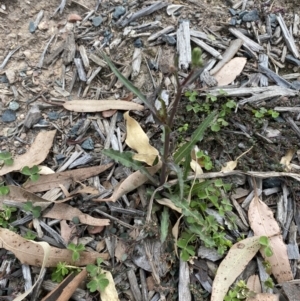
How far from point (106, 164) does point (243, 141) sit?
75cm

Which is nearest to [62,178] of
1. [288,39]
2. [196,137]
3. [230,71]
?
[196,137]

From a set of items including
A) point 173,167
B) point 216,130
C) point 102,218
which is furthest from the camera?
point 216,130

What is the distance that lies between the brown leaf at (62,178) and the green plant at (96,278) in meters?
0.45

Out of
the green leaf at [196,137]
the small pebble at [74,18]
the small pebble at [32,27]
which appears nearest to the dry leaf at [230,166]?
the green leaf at [196,137]

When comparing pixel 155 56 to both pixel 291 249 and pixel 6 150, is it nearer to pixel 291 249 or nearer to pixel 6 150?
pixel 6 150

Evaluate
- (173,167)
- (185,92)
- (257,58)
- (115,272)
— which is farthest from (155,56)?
(115,272)

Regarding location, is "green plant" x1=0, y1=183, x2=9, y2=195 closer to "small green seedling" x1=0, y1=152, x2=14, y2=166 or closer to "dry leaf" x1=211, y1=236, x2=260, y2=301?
"small green seedling" x1=0, y1=152, x2=14, y2=166

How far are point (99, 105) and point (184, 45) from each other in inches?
24.6

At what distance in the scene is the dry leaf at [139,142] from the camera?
2.25 m

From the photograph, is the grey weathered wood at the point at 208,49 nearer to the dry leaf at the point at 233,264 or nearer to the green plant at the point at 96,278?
the dry leaf at the point at 233,264

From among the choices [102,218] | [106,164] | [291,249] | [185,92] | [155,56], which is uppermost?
[155,56]

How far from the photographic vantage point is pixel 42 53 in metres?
2.67

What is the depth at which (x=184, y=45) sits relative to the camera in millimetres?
2604

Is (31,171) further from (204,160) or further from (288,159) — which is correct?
(288,159)
